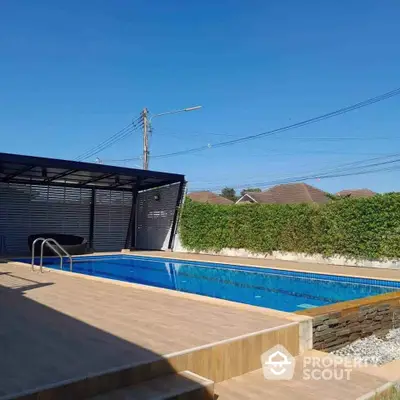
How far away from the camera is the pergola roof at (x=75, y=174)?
15.0m

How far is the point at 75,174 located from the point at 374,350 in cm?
1430

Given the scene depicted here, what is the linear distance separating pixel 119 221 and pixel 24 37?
10.7 m

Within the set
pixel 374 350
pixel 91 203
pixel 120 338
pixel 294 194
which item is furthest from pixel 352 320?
pixel 294 194

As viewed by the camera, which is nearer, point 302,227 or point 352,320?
point 352,320

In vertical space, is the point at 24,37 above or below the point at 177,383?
above

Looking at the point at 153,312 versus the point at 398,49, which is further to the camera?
the point at 398,49

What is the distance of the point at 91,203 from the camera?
66.4ft

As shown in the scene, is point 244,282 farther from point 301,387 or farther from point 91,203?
point 91,203

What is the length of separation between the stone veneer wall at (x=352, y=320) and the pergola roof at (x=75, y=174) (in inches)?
475

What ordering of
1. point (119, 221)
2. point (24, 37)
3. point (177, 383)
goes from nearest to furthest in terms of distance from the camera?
point (177, 383)
point (24, 37)
point (119, 221)

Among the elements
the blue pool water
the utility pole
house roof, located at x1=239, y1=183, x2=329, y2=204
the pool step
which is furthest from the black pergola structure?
house roof, located at x1=239, y1=183, x2=329, y2=204

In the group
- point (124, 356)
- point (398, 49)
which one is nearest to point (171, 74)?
point (398, 49)

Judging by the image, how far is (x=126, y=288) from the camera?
788 centimetres

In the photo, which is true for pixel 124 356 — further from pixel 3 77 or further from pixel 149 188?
pixel 149 188
